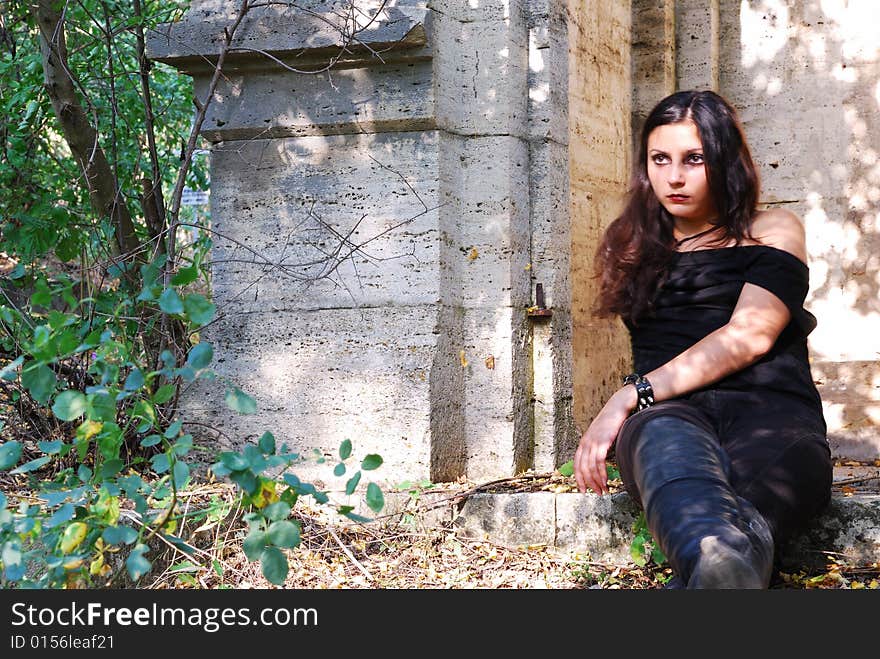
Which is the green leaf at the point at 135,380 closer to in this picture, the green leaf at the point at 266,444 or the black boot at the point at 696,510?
the green leaf at the point at 266,444

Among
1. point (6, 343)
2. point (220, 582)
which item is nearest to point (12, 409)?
point (6, 343)

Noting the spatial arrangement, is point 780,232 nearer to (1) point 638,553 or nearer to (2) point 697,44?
(1) point 638,553

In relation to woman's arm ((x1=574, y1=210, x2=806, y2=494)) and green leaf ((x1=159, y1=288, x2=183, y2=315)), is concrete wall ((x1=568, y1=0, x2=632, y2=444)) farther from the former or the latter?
green leaf ((x1=159, y1=288, x2=183, y2=315))

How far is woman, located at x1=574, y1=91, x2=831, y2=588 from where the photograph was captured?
2664mm

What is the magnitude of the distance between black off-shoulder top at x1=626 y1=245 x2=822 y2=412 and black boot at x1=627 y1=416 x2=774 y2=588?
12.2 inches

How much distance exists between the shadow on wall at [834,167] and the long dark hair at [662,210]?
1983 millimetres

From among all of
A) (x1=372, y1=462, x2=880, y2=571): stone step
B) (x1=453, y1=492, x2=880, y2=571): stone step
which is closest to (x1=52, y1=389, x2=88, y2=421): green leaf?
(x1=372, y1=462, x2=880, y2=571): stone step

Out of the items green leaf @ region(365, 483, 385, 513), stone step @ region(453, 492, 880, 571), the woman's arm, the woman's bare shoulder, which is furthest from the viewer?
stone step @ region(453, 492, 880, 571)

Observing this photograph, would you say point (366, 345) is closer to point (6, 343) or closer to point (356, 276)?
point (356, 276)

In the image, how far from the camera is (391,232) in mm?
3895

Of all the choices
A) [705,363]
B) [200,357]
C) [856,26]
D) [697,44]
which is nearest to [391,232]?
[705,363]

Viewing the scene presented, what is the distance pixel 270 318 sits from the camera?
3973 millimetres

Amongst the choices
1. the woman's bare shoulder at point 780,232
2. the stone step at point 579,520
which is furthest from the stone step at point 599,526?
the woman's bare shoulder at point 780,232

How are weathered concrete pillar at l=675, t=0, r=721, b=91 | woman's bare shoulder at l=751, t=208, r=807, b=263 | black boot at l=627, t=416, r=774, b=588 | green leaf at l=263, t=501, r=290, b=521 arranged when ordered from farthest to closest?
1. weathered concrete pillar at l=675, t=0, r=721, b=91
2. woman's bare shoulder at l=751, t=208, r=807, b=263
3. green leaf at l=263, t=501, r=290, b=521
4. black boot at l=627, t=416, r=774, b=588
